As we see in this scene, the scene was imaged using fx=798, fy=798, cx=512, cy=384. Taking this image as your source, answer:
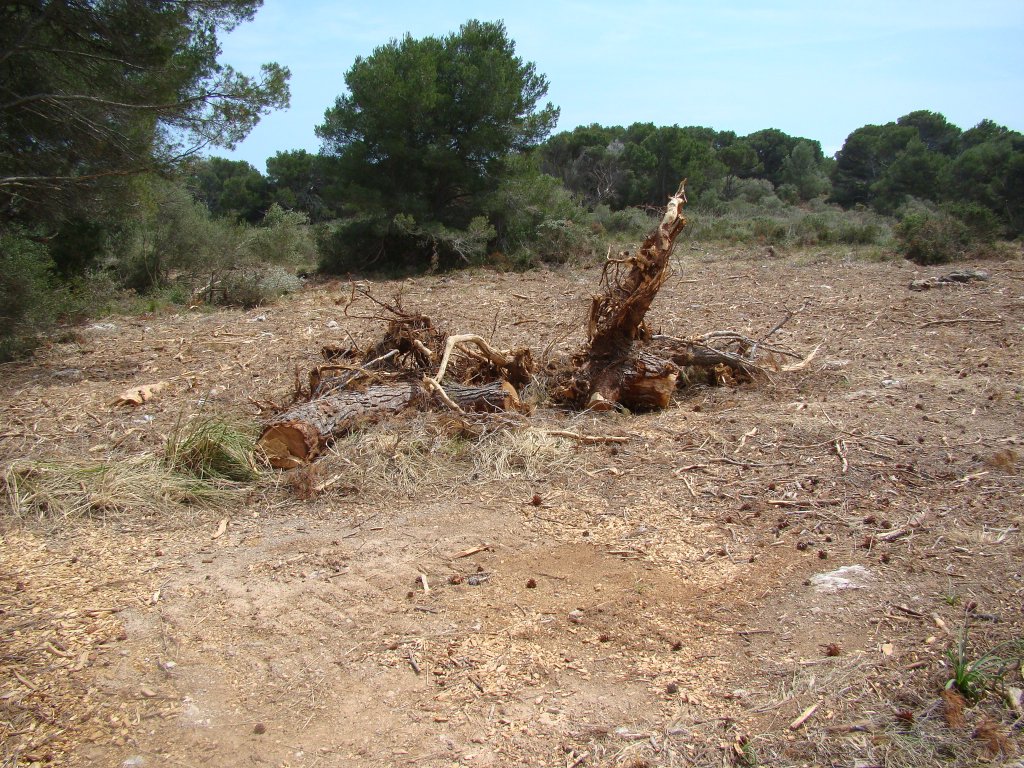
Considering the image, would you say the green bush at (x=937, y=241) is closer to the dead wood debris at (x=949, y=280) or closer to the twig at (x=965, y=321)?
the dead wood debris at (x=949, y=280)

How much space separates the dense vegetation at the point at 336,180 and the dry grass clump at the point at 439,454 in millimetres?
4323

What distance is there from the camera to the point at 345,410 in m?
5.05

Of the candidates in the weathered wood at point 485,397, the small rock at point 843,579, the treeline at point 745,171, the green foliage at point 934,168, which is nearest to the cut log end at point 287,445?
the weathered wood at point 485,397

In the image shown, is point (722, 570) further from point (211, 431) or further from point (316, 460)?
point (211, 431)

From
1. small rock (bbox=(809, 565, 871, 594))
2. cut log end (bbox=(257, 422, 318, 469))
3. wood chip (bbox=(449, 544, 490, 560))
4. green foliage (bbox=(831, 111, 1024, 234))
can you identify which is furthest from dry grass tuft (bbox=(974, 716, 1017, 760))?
green foliage (bbox=(831, 111, 1024, 234))

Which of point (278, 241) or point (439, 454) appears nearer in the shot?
point (439, 454)

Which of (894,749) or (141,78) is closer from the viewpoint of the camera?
(894,749)

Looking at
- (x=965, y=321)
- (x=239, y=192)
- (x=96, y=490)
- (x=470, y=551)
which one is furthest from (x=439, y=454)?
(x=239, y=192)

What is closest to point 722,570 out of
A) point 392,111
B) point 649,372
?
point 649,372

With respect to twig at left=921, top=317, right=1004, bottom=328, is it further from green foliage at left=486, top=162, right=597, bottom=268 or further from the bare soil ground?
green foliage at left=486, top=162, right=597, bottom=268

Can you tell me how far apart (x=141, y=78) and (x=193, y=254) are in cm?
555

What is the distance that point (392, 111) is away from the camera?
1456 centimetres

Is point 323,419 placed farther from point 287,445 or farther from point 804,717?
point 804,717

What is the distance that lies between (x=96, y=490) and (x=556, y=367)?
10.8 feet
